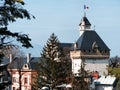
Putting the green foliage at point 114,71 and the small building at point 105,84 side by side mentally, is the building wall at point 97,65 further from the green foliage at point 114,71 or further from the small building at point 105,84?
the small building at point 105,84

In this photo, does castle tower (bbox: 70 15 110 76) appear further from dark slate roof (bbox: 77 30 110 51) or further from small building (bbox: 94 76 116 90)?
small building (bbox: 94 76 116 90)

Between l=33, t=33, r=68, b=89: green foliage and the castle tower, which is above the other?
the castle tower

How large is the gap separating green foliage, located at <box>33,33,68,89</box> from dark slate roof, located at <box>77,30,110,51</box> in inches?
1374

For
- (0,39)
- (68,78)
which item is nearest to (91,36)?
(68,78)

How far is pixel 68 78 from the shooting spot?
80.3 meters

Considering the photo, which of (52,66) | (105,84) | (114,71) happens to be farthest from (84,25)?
(52,66)

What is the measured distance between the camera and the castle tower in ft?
411

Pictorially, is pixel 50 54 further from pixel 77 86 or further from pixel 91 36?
pixel 91 36

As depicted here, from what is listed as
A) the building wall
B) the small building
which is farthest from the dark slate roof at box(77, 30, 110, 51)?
the small building

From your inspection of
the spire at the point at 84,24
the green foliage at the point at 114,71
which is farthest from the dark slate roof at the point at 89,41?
the green foliage at the point at 114,71

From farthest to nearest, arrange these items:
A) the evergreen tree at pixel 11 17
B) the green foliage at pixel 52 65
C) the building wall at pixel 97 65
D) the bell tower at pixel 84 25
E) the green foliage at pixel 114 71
A: the bell tower at pixel 84 25
the building wall at pixel 97 65
the green foliage at pixel 114 71
the green foliage at pixel 52 65
the evergreen tree at pixel 11 17

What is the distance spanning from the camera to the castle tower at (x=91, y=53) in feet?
411

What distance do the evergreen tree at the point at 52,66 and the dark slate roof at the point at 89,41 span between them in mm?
34901

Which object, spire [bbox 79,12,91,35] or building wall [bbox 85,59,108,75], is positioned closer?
building wall [bbox 85,59,108,75]
